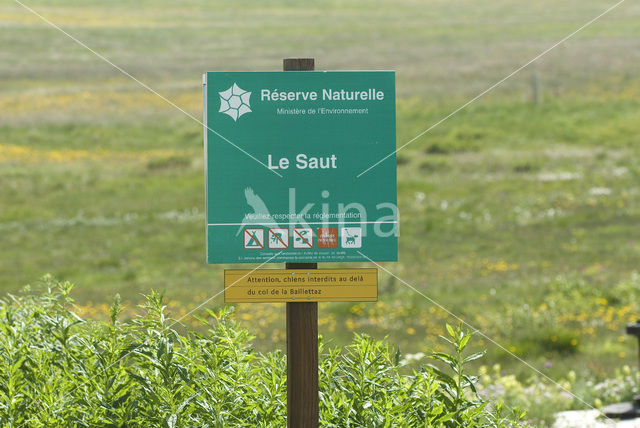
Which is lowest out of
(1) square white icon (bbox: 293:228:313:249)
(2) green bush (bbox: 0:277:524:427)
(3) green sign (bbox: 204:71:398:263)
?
(2) green bush (bbox: 0:277:524:427)

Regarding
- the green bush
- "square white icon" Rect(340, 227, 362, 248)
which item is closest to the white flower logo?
"square white icon" Rect(340, 227, 362, 248)

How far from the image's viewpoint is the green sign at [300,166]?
4219mm

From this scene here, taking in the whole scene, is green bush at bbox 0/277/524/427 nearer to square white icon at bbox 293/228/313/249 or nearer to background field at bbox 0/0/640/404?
square white icon at bbox 293/228/313/249

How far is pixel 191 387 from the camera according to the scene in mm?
4105

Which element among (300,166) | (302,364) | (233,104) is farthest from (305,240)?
(233,104)

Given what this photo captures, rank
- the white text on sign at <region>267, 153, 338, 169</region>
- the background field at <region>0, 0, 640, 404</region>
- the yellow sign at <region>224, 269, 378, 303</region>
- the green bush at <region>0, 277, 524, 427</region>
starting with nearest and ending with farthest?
1. the green bush at <region>0, 277, 524, 427</region>
2. the yellow sign at <region>224, 269, 378, 303</region>
3. the white text on sign at <region>267, 153, 338, 169</region>
4. the background field at <region>0, 0, 640, 404</region>

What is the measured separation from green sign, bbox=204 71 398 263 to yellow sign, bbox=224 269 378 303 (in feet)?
0.27

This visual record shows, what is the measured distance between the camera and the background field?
1071cm

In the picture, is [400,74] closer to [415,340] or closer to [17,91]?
[17,91]

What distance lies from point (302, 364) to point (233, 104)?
145 centimetres

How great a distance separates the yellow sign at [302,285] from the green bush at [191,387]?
26cm

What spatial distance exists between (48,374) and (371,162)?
219cm

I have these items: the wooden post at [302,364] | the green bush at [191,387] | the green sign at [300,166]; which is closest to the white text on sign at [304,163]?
the green sign at [300,166]

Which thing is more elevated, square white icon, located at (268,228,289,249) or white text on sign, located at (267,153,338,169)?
white text on sign, located at (267,153,338,169)
